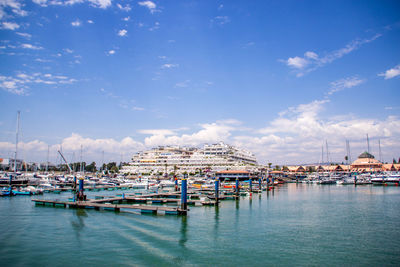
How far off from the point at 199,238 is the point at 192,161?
442ft

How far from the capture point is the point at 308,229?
29.6 metres

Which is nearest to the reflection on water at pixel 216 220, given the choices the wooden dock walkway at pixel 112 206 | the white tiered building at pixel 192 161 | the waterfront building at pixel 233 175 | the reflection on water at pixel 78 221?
the wooden dock walkway at pixel 112 206

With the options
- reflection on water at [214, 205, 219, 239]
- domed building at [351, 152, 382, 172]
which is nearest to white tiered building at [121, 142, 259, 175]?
domed building at [351, 152, 382, 172]

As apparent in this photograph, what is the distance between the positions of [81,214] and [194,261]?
23.1 meters

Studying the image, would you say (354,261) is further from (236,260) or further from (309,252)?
(236,260)

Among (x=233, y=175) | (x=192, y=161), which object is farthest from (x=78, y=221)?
(x=192, y=161)

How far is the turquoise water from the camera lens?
67.0ft

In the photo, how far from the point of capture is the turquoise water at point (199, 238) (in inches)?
804

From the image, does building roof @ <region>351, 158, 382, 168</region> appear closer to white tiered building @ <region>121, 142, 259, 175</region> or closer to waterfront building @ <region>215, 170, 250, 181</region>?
white tiered building @ <region>121, 142, 259, 175</region>

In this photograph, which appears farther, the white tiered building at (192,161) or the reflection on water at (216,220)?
the white tiered building at (192,161)

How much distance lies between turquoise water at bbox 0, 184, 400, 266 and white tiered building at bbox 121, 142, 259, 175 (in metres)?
106

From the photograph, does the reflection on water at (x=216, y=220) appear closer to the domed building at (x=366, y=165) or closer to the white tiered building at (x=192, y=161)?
the white tiered building at (x=192, y=161)

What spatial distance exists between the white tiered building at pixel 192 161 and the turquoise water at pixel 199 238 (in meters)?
106

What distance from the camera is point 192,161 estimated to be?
527 feet
